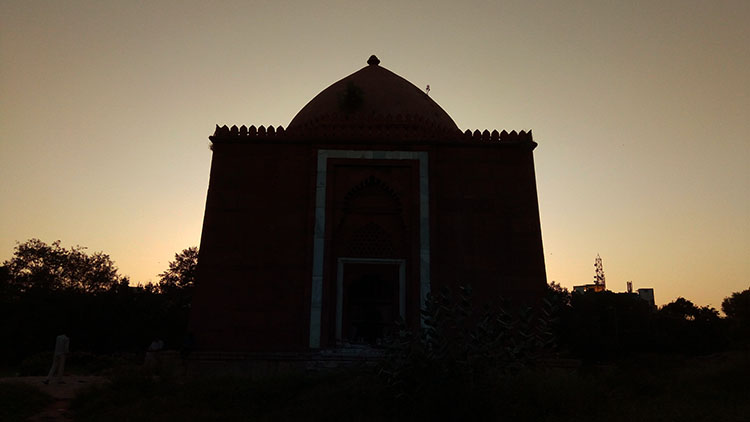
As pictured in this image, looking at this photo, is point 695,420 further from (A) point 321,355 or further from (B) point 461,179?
(B) point 461,179

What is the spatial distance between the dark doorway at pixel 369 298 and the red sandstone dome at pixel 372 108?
4212 millimetres

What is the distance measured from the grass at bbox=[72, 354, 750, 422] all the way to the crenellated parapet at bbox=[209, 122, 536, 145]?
649cm

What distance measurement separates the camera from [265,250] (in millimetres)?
13062

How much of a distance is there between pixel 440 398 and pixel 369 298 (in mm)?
9736

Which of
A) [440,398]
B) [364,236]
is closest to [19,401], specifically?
[440,398]

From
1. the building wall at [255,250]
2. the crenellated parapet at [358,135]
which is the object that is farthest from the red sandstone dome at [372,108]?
the building wall at [255,250]

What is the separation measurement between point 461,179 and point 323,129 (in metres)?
3.76

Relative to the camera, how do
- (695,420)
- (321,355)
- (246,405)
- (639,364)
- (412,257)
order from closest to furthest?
(695,420), (246,405), (639,364), (321,355), (412,257)

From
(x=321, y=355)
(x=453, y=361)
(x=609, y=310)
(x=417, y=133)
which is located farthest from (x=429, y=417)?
(x=609, y=310)

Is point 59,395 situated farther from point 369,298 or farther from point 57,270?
point 57,270

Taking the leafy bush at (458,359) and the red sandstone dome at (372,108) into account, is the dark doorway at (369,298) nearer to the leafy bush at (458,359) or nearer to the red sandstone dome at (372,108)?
the red sandstone dome at (372,108)

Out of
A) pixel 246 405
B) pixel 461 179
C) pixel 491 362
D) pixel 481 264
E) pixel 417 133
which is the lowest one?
pixel 246 405

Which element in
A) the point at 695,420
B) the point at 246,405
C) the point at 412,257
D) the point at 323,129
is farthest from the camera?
the point at 323,129

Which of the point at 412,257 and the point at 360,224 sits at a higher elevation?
the point at 360,224
